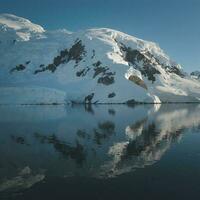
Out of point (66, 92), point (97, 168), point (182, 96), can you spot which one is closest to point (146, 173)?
point (97, 168)

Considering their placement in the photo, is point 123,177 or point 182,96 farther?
point 182,96

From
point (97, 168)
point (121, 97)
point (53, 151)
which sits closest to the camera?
point (97, 168)

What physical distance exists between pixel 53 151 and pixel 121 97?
129697 mm

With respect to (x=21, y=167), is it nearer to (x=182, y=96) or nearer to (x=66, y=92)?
(x=66, y=92)

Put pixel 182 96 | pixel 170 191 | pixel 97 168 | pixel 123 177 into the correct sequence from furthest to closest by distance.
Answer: pixel 182 96 → pixel 97 168 → pixel 123 177 → pixel 170 191

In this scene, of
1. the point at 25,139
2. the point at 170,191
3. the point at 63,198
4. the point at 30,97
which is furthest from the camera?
the point at 30,97

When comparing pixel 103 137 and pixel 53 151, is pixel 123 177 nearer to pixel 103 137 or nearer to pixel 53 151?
pixel 53 151

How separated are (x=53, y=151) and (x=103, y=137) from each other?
12846 millimetres

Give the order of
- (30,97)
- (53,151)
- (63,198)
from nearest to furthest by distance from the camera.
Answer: (63,198) < (53,151) < (30,97)

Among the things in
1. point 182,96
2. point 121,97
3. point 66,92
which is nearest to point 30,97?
point 66,92

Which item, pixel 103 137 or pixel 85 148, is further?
pixel 103 137

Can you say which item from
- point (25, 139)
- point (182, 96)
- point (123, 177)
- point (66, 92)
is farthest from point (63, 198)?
point (182, 96)

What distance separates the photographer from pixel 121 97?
16925 cm

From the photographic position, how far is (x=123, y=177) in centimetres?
2908
